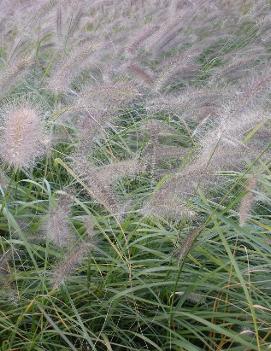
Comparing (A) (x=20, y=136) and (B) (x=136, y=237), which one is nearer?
(A) (x=20, y=136)

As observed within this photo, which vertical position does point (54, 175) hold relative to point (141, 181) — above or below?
above

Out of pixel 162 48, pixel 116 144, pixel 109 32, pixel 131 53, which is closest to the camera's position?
pixel 116 144

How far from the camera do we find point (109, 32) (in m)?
3.68

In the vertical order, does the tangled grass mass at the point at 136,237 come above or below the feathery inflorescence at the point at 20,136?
below

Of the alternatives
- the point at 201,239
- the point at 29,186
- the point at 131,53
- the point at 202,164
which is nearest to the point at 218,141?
the point at 202,164

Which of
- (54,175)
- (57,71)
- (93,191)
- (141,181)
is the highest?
(57,71)

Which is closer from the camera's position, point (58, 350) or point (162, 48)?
point (58, 350)

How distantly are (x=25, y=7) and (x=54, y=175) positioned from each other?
1236mm

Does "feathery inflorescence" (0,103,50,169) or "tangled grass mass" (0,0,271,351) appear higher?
"feathery inflorescence" (0,103,50,169)

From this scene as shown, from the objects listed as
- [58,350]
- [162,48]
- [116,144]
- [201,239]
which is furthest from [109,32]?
[58,350]

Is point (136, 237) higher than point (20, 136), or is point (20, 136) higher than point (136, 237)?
point (20, 136)

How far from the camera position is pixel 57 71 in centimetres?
233

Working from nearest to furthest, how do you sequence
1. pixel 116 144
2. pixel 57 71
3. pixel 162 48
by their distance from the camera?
pixel 57 71 → pixel 116 144 → pixel 162 48

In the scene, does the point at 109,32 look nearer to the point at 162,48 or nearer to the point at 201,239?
the point at 162,48
